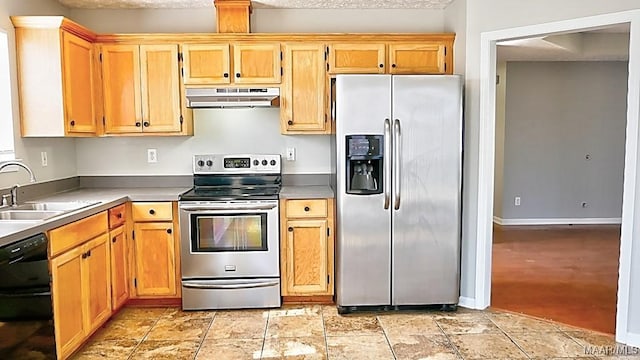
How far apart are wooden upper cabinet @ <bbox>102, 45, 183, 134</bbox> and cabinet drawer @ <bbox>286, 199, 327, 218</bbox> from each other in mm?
1107

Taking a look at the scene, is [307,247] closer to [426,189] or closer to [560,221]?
[426,189]

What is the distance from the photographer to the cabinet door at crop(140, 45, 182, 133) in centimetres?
378

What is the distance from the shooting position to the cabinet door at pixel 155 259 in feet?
11.8

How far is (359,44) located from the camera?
12.6ft

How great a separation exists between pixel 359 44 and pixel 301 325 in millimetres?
2169

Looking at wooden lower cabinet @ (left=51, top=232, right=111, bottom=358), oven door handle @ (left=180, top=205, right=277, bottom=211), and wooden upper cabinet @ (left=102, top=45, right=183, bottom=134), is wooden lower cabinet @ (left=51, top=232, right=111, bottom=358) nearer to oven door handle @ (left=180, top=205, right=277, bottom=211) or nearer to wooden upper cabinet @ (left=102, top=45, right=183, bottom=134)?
oven door handle @ (left=180, top=205, right=277, bottom=211)

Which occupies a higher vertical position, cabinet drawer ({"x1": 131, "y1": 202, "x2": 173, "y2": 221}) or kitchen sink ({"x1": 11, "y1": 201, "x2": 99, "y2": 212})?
kitchen sink ({"x1": 11, "y1": 201, "x2": 99, "y2": 212})

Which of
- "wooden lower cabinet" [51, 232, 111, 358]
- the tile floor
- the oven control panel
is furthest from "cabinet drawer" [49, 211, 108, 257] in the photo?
the oven control panel

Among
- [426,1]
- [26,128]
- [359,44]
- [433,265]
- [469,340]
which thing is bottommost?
[469,340]

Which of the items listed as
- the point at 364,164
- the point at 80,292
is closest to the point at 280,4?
the point at 364,164

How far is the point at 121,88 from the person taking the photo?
3.80 metres

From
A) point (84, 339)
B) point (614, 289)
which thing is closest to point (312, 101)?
point (84, 339)

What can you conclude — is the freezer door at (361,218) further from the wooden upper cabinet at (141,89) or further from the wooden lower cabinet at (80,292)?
the wooden lower cabinet at (80,292)

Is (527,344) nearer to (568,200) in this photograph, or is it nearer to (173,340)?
(173,340)
